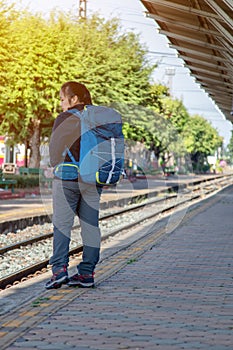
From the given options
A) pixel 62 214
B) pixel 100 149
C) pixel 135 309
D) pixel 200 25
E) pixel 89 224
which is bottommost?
pixel 135 309

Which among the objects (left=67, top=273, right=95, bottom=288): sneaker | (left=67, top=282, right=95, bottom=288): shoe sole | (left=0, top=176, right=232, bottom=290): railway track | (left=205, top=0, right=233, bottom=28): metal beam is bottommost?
(left=0, top=176, right=232, bottom=290): railway track

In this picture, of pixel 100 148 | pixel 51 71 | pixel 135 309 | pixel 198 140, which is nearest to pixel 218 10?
pixel 100 148

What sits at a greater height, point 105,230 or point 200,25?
point 200,25

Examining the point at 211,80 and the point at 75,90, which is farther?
the point at 211,80

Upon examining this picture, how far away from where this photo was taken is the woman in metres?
9.20

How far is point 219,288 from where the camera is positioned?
944cm

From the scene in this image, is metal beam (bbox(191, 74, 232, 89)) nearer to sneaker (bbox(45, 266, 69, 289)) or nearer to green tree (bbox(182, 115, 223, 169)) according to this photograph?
sneaker (bbox(45, 266, 69, 289))

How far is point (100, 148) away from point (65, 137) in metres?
0.36

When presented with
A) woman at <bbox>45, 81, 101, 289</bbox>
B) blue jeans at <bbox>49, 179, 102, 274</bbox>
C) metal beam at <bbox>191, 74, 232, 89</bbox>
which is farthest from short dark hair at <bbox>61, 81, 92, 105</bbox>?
metal beam at <bbox>191, 74, 232, 89</bbox>

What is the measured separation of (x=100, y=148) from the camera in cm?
920

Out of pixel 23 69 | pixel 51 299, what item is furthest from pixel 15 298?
pixel 23 69

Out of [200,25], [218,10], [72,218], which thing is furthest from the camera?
[200,25]

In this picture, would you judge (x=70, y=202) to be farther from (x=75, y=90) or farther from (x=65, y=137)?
(x=75, y=90)

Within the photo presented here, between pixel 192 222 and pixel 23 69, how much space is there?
24454mm
